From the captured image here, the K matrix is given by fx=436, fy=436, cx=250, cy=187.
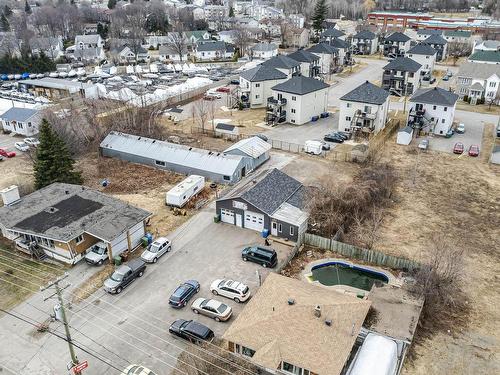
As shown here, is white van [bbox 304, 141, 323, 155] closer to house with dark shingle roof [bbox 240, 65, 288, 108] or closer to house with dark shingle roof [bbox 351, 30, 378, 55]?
house with dark shingle roof [bbox 240, 65, 288, 108]

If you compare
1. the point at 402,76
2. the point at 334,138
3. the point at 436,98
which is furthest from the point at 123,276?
the point at 402,76

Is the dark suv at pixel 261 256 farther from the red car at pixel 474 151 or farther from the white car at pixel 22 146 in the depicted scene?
the white car at pixel 22 146

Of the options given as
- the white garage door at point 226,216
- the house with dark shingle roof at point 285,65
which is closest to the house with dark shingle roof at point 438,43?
the house with dark shingle roof at point 285,65

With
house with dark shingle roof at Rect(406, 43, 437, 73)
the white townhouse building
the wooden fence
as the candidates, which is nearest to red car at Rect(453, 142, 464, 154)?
the wooden fence

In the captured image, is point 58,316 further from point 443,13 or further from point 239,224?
point 443,13

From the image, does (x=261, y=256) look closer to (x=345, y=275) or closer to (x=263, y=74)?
(x=345, y=275)
